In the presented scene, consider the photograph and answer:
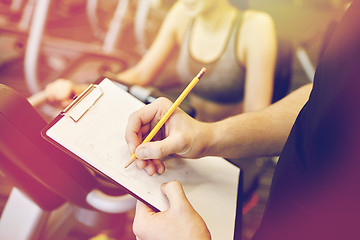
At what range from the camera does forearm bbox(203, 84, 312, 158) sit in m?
0.57

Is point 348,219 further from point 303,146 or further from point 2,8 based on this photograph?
point 2,8

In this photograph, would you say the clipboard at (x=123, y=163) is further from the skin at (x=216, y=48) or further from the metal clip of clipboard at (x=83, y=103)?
the skin at (x=216, y=48)

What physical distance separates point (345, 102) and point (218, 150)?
0.96 ft

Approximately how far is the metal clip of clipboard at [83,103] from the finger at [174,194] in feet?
0.62

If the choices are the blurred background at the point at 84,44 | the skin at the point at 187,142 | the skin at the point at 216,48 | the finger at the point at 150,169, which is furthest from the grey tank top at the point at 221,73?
the finger at the point at 150,169

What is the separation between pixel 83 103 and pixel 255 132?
1.19 feet

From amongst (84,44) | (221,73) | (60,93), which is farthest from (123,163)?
(84,44)

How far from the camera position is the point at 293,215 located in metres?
0.40

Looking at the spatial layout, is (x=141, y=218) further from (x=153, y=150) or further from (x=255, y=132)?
(x=255, y=132)

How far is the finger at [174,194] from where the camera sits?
1.38ft

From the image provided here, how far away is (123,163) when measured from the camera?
46 cm

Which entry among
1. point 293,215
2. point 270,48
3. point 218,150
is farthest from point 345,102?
point 270,48

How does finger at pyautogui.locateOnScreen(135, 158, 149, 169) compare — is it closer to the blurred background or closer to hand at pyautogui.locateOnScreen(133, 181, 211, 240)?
hand at pyautogui.locateOnScreen(133, 181, 211, 240)

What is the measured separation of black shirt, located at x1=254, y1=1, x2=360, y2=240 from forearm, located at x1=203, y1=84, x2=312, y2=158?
16 cm
